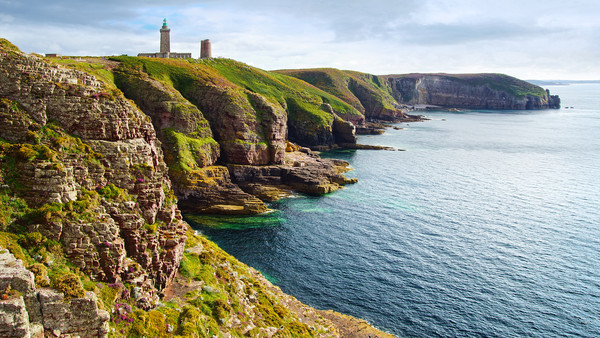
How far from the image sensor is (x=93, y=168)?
3002cm

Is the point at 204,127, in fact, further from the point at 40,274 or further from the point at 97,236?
the point at 40,274

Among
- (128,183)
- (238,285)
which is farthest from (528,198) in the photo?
(128,183)

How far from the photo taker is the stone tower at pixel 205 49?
187650mm

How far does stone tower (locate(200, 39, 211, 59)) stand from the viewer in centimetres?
18765

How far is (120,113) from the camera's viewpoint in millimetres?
33469

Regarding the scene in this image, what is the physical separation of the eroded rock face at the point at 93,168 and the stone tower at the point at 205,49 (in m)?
→ 161

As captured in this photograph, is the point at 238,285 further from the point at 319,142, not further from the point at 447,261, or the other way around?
the point at 319,142

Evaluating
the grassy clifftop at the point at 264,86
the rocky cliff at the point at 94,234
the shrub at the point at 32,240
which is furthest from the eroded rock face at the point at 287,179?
the shrub at the point at 32,240

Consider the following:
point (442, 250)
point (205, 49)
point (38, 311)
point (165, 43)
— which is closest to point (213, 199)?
point (442, 250)

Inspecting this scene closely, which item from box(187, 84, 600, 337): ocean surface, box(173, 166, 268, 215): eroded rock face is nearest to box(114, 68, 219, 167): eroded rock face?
box(173, 166, 268, 215): eroded rock face

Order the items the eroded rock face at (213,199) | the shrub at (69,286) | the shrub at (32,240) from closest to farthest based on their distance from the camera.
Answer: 1. the shrub at (69,286)
2. the shrub at (32,240)
3. the eroded rock face at (213,199)

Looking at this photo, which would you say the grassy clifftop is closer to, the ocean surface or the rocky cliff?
the ocean surface

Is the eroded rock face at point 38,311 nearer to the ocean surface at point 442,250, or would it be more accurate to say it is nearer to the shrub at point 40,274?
the shrub at point 40,274

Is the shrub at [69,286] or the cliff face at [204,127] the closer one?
the shrub at [69,286]
